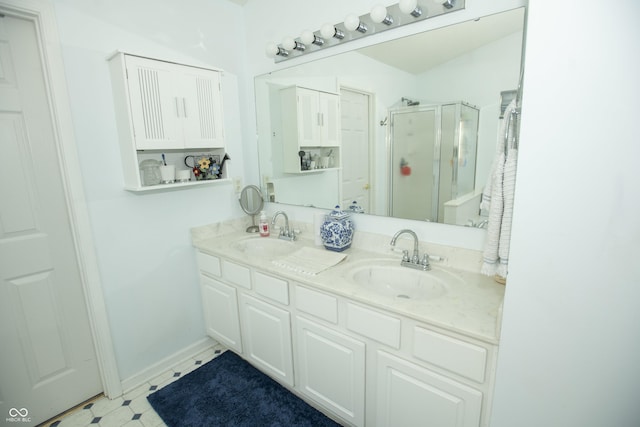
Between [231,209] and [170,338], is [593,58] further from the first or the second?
[170,338]

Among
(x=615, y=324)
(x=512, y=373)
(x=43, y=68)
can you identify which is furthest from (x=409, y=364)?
(x=43, y=68)

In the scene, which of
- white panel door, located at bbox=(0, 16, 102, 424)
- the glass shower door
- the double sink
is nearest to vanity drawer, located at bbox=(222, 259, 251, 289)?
the double sink

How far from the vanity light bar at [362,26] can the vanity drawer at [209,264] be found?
1352 millimetres

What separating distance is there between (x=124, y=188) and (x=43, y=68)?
2.13ft

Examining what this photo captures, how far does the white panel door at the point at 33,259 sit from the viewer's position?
1458mm

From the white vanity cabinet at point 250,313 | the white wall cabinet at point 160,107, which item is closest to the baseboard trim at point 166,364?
the white vanity cabinet at point 250,313

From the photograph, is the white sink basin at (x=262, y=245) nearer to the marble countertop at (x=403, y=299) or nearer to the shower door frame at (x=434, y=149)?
the marble countertop at (x=403, y=299)

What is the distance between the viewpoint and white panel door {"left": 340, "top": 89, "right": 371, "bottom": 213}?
1.71 meters

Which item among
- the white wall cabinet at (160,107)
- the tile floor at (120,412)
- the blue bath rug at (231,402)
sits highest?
the white wall cabinet at (160,107)

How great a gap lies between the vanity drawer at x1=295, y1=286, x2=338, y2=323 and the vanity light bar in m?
1.30

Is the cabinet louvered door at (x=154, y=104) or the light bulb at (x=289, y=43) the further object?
the light bulb at (x=289, y=43)

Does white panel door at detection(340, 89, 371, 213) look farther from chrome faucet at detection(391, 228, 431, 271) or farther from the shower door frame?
chrome faucet at detection(391, 228, 431, 271)

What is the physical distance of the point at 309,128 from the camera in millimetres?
1980

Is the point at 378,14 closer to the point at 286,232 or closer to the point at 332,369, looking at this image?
the point at 286,232
